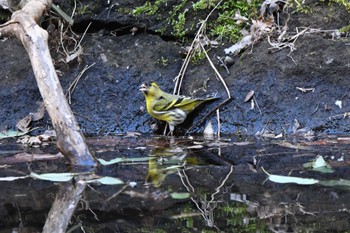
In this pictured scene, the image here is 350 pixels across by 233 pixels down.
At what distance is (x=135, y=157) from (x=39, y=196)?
4.35 feet

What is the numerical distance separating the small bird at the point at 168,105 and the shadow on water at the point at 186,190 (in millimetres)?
566

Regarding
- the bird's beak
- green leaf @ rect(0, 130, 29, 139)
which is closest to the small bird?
the bird's beak

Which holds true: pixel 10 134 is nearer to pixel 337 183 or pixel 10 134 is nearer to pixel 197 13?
pixel 197 13

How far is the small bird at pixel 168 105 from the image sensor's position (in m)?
6.45

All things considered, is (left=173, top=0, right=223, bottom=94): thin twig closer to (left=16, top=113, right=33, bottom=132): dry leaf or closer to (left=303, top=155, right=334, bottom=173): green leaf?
(left=16, top=113, right=33, bottom=132): dry leaf

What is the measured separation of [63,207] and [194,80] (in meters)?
3.21

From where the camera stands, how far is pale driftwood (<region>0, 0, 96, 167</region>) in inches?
197

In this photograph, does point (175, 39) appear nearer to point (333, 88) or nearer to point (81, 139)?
point (333, 88)

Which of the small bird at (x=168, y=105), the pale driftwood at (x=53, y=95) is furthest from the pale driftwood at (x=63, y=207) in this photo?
the small bird at (x=168, y=105)

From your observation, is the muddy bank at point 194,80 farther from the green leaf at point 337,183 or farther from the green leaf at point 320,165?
the green leaf at point 337,183

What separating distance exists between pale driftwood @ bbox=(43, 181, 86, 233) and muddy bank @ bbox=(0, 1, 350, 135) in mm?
2330

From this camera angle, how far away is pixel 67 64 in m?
7.14

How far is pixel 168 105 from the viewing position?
256 inches

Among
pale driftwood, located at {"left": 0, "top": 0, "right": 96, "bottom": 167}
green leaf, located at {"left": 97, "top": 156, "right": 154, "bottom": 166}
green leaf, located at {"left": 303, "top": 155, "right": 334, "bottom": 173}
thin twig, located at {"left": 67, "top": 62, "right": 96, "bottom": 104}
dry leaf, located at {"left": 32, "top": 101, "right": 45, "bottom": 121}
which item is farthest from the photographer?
thin twig, located at {"left": 67, "top": 62, "right": 96, "bottom": 104}
